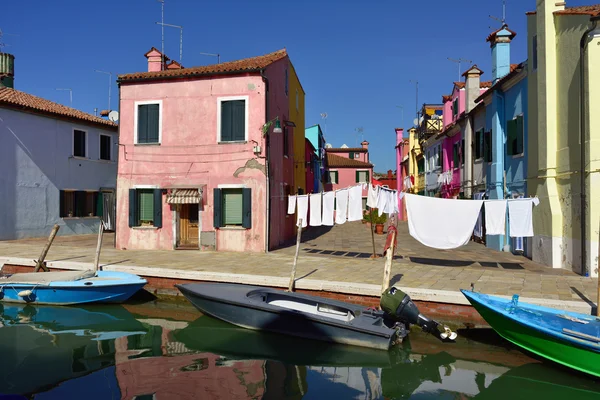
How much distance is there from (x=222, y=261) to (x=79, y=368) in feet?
19.1

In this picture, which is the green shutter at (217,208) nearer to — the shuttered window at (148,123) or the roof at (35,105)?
the shuttered window at (148,123)

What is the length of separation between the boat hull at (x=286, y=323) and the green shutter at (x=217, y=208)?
18.2 ft

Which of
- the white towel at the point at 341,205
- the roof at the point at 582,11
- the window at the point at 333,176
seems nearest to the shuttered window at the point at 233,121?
the white towel at the point at 341,205

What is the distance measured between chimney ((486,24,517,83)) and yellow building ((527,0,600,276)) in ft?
14.0

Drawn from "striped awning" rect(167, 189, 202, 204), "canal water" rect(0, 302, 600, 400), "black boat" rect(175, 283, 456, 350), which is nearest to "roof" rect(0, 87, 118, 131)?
"striped awning" rect(167, 189, 202, 204)

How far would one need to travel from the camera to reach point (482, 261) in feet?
42.2

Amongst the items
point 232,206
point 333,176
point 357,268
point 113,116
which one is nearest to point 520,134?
point 357,268

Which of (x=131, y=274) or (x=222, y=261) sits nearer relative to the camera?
(x=131, y=274)

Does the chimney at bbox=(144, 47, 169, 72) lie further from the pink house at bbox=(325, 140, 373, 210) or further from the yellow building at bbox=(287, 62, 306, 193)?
the pink house at bbox=(325, 140, 373, 210)

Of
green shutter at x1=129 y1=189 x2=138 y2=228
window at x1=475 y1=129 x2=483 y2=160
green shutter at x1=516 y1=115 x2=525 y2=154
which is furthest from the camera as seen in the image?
window at x1=475 y1=129 x2=483 y2=160

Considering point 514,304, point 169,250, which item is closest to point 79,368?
point 514,304

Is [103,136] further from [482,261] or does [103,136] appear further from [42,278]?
[482,261]

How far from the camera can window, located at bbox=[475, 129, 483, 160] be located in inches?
692

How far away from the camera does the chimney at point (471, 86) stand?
19891 mm
